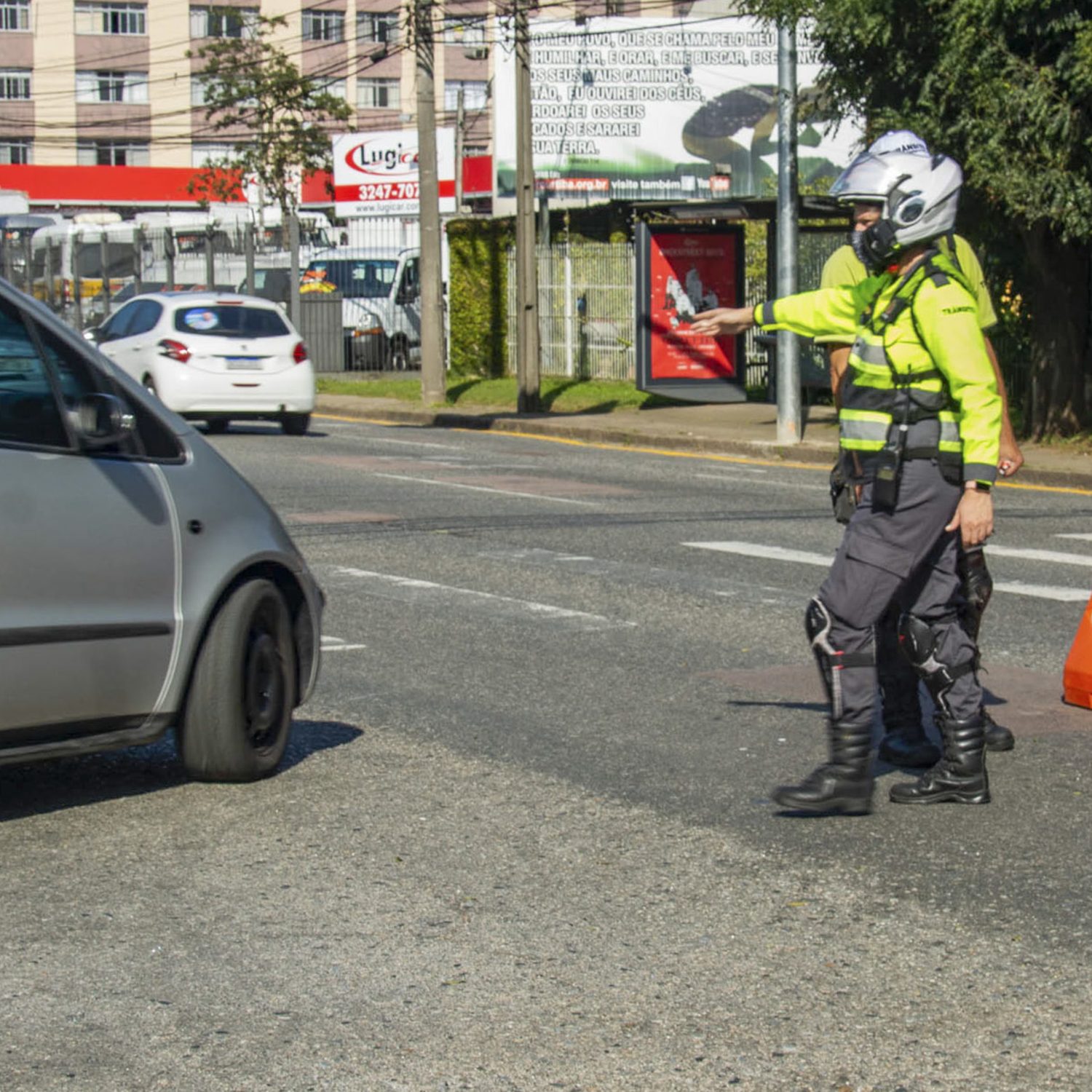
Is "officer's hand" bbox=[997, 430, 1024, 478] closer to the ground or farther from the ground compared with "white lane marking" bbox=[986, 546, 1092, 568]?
farther from the ground

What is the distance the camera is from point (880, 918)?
485cm

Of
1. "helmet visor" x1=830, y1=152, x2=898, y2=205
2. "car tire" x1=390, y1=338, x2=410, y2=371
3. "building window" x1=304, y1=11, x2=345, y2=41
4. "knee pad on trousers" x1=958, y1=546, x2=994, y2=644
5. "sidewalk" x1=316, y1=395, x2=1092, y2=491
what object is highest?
"building window" x1=304, y1=11, x2=345, y2=41

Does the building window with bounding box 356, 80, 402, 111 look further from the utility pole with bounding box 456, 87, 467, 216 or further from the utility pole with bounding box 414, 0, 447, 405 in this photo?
the utility pole with bounding box 414, 0, 447, 405

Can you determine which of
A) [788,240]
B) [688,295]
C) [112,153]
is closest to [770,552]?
[788,240]

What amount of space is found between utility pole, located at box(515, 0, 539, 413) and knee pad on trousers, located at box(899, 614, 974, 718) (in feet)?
64.5

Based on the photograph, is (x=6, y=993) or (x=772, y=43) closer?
(x=6, y=993)

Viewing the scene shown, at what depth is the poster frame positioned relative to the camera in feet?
87.4

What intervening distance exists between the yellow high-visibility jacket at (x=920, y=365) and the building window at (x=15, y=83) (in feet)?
263

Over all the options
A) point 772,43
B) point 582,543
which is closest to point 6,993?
point 582,543

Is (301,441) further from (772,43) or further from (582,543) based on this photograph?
(772,43)

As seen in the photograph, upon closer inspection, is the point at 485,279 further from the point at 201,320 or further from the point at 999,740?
the point at 999,740

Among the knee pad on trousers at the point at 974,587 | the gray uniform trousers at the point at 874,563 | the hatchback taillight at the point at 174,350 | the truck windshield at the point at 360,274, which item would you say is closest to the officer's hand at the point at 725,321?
the gray uniform trousers at the point at 874,563

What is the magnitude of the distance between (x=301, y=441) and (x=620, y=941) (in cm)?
1720

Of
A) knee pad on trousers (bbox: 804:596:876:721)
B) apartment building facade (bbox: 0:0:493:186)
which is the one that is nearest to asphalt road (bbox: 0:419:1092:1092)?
knee pad on trousers (bbox: 804:596:876:721)
